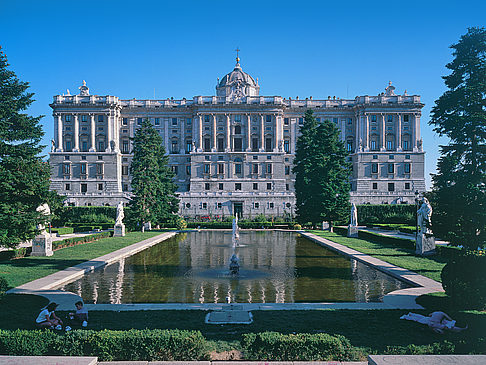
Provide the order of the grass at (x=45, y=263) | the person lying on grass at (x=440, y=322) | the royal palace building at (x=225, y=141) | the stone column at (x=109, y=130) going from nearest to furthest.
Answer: the person lying on grass at (x=440, y=322) → the grass at (x=45, y=263) → the royal palace building at (x=225, y=141) → the stone column at (x=109, y=130)

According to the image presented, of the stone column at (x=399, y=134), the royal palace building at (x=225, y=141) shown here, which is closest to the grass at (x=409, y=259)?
the royal palace building at (x=225, y=141)

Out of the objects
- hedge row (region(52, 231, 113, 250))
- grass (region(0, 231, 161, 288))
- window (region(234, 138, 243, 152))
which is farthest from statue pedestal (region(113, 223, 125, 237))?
window (region(234, 138, 243, 152))

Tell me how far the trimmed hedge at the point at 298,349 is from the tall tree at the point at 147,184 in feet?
134

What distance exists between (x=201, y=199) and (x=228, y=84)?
3147cm

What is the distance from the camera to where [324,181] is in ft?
159

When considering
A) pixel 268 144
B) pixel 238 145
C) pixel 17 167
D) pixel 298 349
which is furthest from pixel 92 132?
pixel 298 349

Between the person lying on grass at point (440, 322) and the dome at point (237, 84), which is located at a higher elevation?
the dome at point (237, 84)

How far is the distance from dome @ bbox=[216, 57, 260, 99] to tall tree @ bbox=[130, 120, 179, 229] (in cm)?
3536

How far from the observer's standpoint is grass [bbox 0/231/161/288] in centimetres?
1919

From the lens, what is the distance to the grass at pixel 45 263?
19.2 metres

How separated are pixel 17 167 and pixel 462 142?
22.8m

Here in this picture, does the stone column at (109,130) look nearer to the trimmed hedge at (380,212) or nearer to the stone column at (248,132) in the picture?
the stone column at (248,132)

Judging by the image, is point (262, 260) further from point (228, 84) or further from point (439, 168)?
point (228, 84)

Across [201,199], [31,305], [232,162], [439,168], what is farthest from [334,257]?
[232,162]
